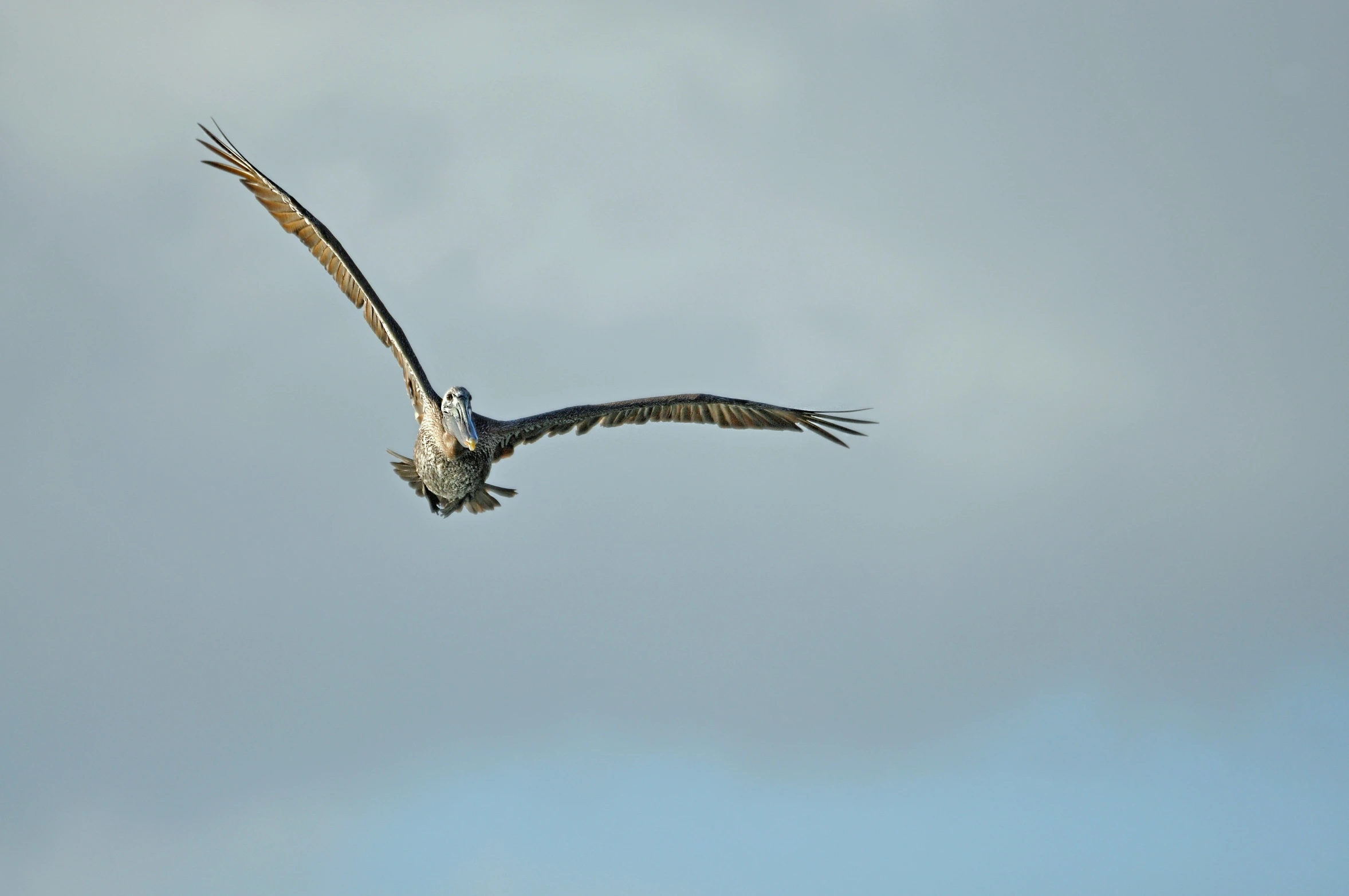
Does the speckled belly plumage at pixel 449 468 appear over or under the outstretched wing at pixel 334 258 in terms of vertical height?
under

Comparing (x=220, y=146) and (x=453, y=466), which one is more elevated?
(x=220, y=146)

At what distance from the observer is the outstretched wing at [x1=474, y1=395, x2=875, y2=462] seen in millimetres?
19547

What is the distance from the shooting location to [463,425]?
59.8ft

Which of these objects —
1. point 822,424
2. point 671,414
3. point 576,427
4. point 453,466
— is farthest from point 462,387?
point 822,424

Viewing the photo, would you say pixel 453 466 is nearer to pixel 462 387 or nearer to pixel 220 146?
pixel 462 387

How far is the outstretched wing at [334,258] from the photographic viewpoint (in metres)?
19.3

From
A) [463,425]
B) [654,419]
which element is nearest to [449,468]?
[463,425]

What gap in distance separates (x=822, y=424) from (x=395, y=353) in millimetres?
7268

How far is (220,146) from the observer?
20281 mm

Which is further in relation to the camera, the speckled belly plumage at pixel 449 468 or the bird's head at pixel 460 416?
the speckled belly plumage at pixel 449 468

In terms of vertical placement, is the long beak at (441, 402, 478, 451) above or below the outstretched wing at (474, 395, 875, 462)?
below

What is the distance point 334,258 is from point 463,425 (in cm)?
418

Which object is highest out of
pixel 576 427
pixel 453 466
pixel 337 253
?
pixel 337 253

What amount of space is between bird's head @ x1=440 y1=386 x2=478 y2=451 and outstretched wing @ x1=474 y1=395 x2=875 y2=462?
76 cm
